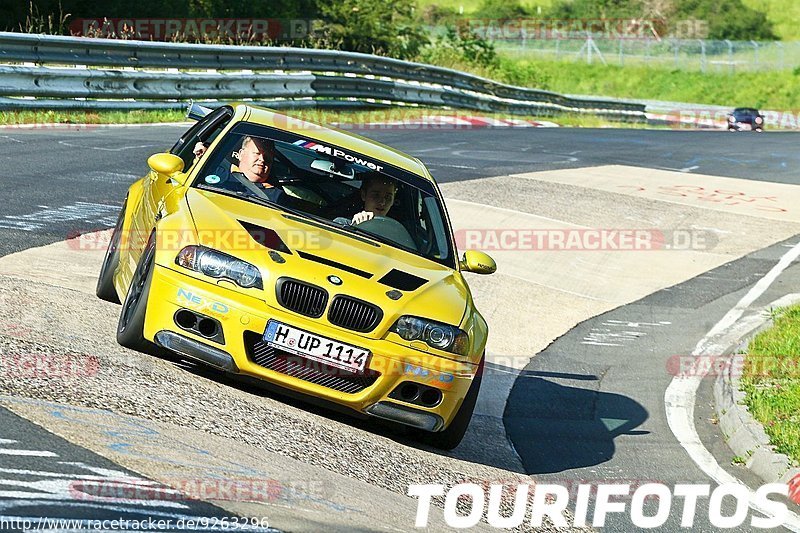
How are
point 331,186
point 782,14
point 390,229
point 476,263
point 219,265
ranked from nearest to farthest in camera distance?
point 219,265 < point 390,229 < point 476,263 < point 331,186 < point 782,14

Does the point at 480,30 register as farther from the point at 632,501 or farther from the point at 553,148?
the point at 632,501

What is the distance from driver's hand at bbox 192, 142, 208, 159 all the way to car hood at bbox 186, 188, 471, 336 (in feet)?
2.04

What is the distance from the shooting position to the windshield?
7.62 meters

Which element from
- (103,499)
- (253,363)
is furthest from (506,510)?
(103,499)

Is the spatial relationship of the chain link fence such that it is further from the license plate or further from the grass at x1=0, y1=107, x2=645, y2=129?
the license plate

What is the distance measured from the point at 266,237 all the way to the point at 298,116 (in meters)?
16.2

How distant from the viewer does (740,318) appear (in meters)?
12.3

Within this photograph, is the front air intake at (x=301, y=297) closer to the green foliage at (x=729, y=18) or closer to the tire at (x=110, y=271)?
the tire at (x=110, y=271)

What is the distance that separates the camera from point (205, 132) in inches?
327

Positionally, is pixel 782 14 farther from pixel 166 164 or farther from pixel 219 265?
pixel 219 265

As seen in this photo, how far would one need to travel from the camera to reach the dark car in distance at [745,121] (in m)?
48.2

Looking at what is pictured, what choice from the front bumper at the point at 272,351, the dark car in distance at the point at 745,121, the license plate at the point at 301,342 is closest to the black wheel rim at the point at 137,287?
the front bumper at the point at 272,351

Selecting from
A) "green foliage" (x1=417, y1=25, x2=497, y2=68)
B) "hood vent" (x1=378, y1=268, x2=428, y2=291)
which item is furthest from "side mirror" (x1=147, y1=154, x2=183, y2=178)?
"green foliage" (x1=417, y1=25, x2=497, y2=68)

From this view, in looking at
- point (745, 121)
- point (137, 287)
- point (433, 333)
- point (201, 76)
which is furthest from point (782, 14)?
point (137, 287)
